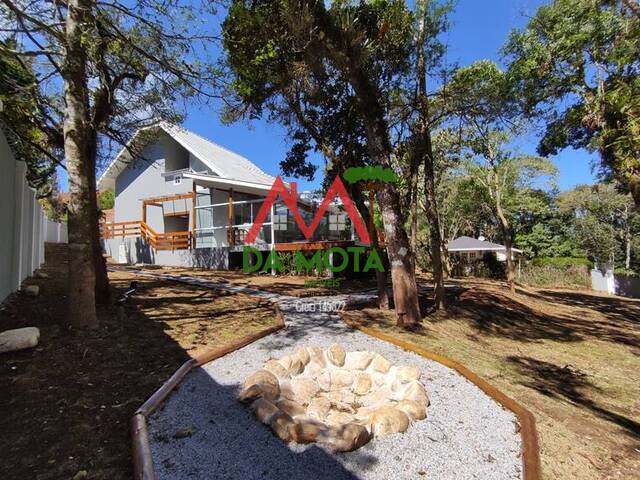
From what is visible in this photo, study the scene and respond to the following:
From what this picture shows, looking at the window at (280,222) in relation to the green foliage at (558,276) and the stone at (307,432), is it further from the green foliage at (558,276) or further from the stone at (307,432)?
the green foliage at (558,276)

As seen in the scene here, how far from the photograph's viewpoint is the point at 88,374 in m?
3.96

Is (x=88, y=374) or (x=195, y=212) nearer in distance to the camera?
(x=88, y=374)

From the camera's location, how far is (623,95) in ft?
27.0

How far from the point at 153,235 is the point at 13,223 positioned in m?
11.7

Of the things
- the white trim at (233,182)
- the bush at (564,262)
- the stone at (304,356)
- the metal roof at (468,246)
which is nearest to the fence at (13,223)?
the stone at (304,356)

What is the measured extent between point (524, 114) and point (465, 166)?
8584 mm

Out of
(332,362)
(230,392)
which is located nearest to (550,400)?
(332,362)

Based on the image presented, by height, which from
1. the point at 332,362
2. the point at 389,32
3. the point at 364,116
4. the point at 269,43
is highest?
the point at 389,32

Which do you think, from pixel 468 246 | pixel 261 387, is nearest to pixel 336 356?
pixel 261 387

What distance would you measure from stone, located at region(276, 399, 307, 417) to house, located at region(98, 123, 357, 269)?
9851 mm

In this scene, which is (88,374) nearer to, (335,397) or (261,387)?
(261,387)

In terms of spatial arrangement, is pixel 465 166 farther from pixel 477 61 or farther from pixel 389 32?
pixel 389 32

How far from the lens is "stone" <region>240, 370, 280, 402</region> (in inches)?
147

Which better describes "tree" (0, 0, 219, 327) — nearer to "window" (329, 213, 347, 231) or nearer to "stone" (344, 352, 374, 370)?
"stone" (344, 352, 374, 370)
